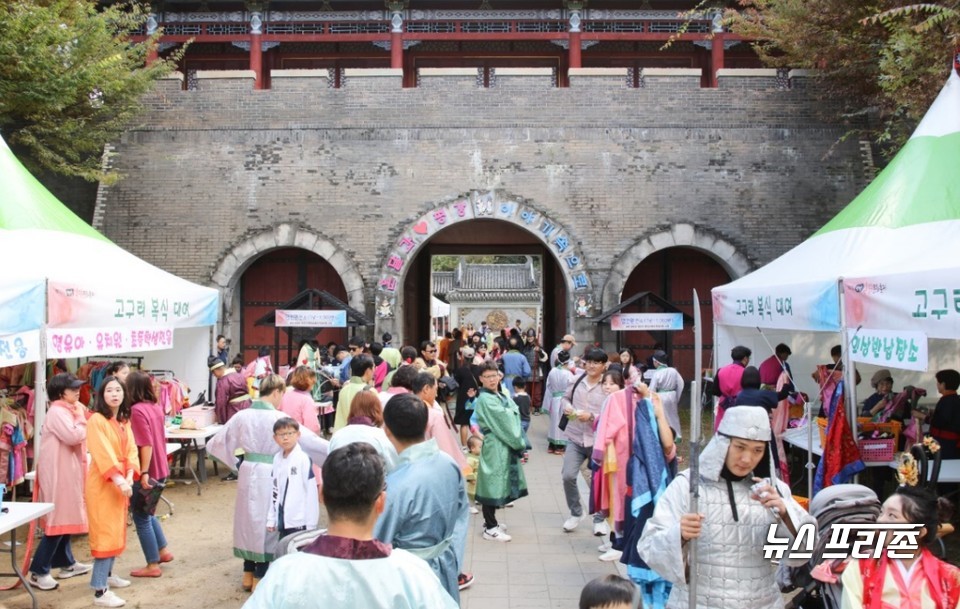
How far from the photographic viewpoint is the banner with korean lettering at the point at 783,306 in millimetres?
Result: 6168

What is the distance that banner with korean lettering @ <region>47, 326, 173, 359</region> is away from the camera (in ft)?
21.6

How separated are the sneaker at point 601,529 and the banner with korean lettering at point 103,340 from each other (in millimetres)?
4789

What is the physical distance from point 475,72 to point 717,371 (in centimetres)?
791

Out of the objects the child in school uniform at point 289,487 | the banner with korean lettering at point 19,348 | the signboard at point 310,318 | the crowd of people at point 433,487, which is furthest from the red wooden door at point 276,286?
the child in school uniform at point 289,487

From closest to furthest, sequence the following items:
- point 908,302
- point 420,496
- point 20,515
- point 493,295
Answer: point 420,496 → point 20,515 → point 908,302 → point 493,295

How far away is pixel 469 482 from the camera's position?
7.08 m

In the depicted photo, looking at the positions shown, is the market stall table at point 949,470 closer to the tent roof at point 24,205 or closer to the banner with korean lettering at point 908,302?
the banner with korean lettering at point 908,302

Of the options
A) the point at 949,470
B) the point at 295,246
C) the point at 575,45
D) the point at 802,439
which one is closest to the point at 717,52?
the point at 575,45

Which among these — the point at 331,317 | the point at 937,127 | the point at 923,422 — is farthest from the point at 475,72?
the point at 923,422

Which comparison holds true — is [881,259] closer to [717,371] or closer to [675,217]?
[717,371]

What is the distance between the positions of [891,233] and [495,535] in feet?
13.8

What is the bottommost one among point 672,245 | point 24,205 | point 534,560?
point 534,560

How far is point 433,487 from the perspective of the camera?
3.40 m

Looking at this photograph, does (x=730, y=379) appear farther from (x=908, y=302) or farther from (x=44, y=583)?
(x=44, y=583)
